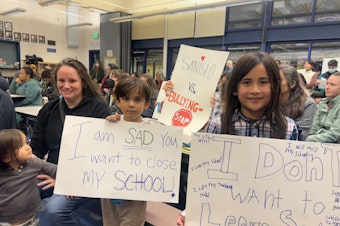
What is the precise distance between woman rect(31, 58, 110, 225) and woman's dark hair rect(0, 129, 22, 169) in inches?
12.7

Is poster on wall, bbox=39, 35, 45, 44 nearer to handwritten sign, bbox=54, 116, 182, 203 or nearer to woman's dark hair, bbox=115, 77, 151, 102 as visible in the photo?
woman's dark hair, bbox=115, 77, 151, 102

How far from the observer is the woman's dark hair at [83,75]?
1.64 meters

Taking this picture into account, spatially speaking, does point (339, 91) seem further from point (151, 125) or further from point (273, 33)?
point (273, 33)

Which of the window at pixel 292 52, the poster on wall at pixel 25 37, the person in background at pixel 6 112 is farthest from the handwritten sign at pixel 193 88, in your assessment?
the poster on wall at pixel 25 37

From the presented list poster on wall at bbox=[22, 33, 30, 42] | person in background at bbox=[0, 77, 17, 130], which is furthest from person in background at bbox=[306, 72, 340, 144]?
poster on wall at bbox=[22, 33, 30, 42]

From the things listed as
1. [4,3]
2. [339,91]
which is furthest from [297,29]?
[4,3]

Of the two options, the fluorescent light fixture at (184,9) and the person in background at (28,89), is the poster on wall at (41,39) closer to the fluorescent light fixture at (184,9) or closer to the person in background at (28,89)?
the fluorescent light fixture at (184,9)

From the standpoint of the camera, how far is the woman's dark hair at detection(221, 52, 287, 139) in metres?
1.08

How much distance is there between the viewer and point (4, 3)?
31.2 feet

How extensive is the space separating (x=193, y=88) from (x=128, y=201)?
2.91 ft

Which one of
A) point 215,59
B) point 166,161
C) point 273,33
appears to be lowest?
point 166,161

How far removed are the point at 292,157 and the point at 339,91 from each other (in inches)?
85.4

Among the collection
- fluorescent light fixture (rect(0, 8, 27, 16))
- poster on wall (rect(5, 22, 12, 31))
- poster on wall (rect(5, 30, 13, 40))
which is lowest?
poster on wall (rect(5, 30, 13, 40))

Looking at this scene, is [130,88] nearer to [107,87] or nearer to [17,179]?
[17,179]
